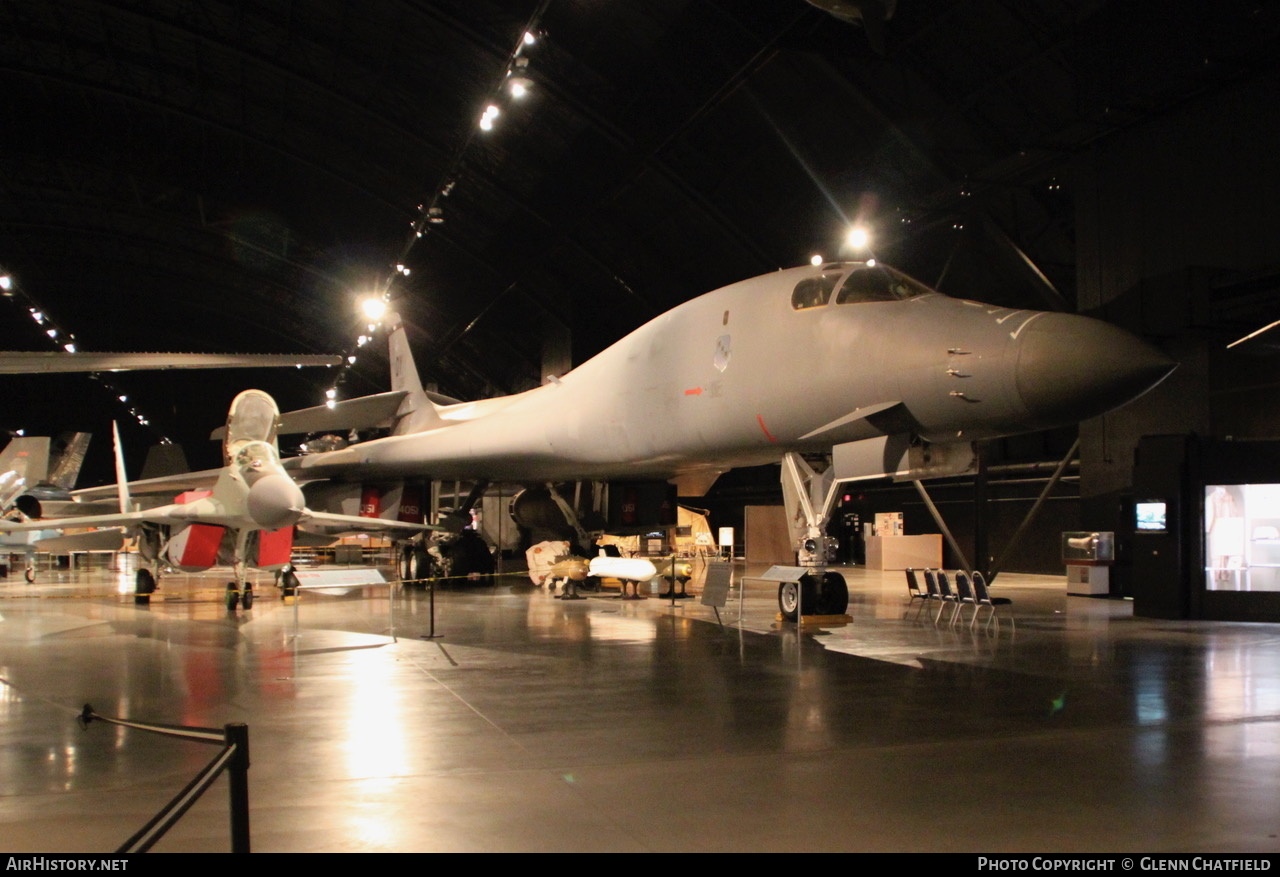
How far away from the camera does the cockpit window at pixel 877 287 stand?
8641mm

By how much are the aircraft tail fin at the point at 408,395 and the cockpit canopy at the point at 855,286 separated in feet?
35.0

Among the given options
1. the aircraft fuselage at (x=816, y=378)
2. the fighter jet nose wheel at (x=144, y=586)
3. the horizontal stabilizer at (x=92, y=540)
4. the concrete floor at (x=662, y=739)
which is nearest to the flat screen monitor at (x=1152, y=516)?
the concrete floor at (x=662, y=739)

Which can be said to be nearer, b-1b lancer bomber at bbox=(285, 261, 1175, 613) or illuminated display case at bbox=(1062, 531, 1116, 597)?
b-1b lancer bomber at bbox=(285, 261, 1175, 613)

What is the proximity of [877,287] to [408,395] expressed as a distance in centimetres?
1275

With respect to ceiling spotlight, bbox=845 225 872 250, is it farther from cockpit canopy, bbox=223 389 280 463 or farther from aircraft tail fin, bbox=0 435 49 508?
aircraft tail fin, bbox=0 435 49 508

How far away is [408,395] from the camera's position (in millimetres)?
19484

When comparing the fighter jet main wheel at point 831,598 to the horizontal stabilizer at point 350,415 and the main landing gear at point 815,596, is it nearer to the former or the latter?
the main landing gear at point 815,596

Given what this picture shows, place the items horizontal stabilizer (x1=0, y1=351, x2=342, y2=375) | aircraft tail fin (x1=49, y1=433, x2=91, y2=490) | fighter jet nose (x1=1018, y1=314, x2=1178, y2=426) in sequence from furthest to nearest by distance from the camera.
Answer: aircraft tail fin (x1=49, y1=433, x2=91, y2=490)
fighter jet nose (x1=1018, y1=314, x2=1178, y2=426)
horizontal stabilizer (x1=0, y1=351, x2=342, y2=375)

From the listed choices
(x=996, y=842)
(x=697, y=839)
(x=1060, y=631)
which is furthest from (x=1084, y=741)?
(x=1060, y=631)

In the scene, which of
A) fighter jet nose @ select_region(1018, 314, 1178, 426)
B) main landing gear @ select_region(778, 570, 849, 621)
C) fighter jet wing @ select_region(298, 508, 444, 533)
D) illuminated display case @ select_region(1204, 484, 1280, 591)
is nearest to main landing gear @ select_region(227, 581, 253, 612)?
fighter jet wing @ select_region(298, 508, 444, 533)

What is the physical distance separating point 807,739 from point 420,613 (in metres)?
8.29

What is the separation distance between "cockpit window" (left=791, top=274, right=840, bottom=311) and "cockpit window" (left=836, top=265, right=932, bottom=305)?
0.15 m

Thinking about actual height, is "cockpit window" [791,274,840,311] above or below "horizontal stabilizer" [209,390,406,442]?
above

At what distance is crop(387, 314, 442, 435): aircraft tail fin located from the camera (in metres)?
19.0
